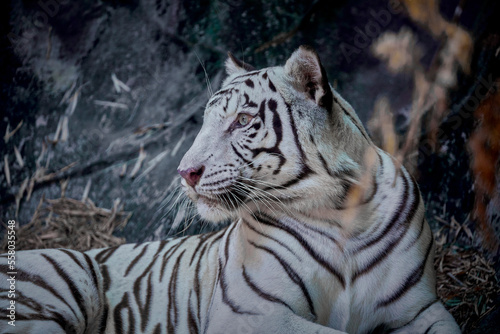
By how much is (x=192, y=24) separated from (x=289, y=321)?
238 centimetres

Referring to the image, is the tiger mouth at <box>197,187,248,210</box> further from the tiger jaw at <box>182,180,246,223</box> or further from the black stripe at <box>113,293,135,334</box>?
the black stripe at <box>113,293,135,334</box>

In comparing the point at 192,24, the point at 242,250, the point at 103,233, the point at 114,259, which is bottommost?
the point at 103,233

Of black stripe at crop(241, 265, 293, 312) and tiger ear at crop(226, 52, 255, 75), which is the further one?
tiger ear at crop(226, 52, 255, 75)

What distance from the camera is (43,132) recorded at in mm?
3482

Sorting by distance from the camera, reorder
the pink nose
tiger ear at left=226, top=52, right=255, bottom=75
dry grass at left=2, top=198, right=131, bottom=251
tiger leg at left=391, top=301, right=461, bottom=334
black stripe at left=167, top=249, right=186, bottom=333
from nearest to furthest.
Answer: tiger leg at left=391, top=301, right=461, bottom=334, the pink nose, black stripe at left=167, top=249, right=186, bottom=333, tiger ear at left=226, top=52, right=255, bottom=75, dry grass at left=2, top=198, right=131, bottom=251

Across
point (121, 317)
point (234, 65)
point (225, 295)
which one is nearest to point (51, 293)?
point (121, 317)

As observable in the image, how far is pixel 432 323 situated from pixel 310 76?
0.93 m

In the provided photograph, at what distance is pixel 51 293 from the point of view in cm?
185

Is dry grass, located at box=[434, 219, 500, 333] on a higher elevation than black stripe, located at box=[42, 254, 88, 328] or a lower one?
lower

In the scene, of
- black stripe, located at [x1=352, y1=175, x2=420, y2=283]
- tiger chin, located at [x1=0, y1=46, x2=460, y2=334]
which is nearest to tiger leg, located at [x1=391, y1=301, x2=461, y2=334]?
tiger chin, located at [x1=0, y1=46, x2=460, y2=334]

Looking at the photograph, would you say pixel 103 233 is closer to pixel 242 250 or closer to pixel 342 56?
pixel 242 250

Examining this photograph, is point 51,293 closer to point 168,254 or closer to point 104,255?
point 104,255

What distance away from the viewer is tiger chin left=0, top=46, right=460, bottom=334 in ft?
5.32

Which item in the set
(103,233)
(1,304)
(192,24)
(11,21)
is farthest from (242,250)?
(11,21)
